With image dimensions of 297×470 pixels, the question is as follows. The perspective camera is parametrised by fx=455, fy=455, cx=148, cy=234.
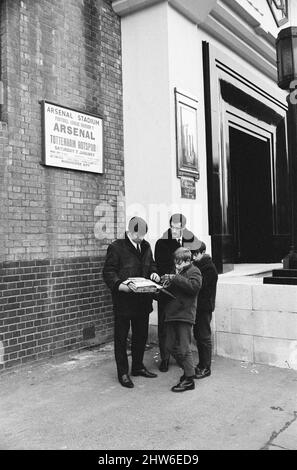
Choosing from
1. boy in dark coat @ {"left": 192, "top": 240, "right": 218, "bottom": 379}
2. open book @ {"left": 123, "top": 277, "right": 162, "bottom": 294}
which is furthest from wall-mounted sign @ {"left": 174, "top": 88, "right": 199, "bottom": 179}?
open book @ {"left": 123, "top": 277, "right": 162, "bottom": 294}

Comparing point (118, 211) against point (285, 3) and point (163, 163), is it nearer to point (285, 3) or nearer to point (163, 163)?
point (163, 163)

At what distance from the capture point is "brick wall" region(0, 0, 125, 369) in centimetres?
500

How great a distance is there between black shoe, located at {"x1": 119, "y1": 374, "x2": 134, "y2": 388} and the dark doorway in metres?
5.73

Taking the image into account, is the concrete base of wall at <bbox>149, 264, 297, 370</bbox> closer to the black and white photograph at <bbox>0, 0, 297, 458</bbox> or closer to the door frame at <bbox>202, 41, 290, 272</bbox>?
the black and white photograph at <bbox>0, 0, 297, 458</bbox>

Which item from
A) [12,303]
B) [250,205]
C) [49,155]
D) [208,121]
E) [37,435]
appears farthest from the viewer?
[250,205]

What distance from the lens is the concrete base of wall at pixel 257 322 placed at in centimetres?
489

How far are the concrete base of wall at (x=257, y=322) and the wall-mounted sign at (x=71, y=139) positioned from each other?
2.30m

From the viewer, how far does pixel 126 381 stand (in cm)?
441

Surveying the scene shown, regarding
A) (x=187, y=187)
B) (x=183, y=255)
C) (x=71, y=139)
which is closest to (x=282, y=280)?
(x=183, y=255)

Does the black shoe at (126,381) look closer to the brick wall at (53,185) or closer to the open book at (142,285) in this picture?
the open book at (142,285)

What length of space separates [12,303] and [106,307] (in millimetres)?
1518

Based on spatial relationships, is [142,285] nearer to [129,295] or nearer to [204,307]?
[129,295]

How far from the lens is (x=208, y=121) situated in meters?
6.87
